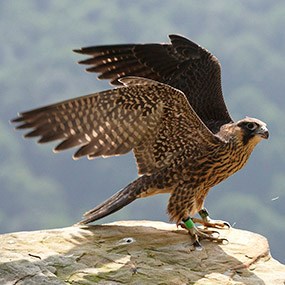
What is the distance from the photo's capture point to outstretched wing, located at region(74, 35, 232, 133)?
624cm

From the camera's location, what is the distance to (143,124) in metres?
5.41

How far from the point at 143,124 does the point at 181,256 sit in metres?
1.00

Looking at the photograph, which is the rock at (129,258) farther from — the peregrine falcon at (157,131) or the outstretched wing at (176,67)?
the outstretched wing at (176,67)

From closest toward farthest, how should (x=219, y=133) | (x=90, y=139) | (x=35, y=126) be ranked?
(x=35, y=126), (x=90, y=139), (x=219, y=133)

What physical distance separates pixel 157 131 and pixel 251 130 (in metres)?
0.71

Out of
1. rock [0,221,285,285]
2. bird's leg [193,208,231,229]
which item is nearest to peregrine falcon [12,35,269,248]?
bird's leg [193,208,231,229]

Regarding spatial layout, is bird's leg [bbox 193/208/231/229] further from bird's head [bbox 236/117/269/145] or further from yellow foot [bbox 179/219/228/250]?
bird's head [bbox 236/117/269/145]

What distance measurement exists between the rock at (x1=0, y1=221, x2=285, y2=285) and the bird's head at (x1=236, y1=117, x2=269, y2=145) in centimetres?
80

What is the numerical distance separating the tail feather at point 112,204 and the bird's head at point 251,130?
3.08ft

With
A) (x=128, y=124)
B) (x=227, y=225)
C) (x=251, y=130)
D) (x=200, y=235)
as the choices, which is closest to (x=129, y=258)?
(x=200, y=235)

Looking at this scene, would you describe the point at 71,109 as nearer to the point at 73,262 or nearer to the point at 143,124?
the point at 143,124

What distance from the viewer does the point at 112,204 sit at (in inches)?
218

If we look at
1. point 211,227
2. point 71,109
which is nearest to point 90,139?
point 71,109

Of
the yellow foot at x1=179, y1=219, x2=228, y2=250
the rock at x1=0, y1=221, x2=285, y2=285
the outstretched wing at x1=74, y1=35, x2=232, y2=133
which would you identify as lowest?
the rock at x1=0, y1=221, x2=285, y2=285
